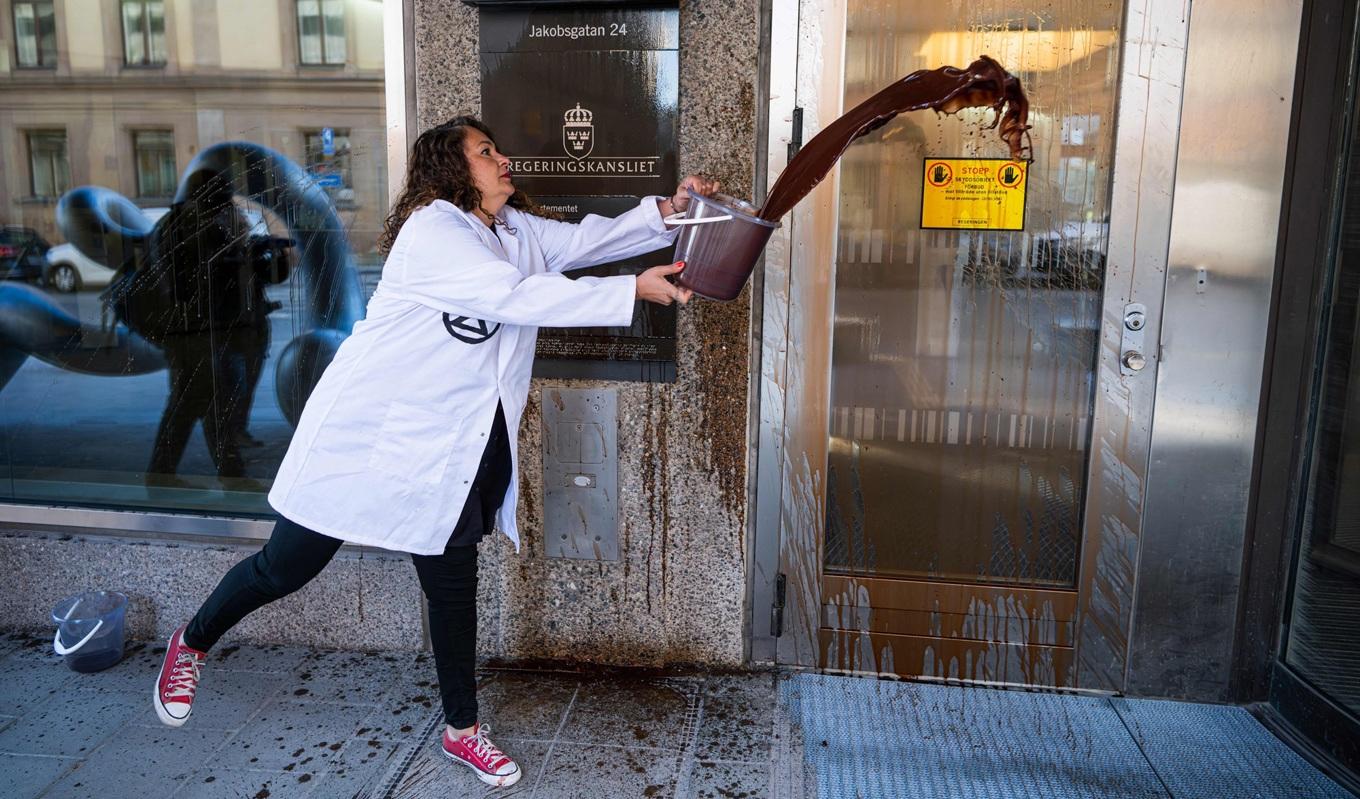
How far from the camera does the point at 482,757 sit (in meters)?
2.90

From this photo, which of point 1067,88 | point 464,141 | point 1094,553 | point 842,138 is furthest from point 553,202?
point 1094,553

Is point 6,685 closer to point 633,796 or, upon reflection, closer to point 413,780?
point 413,780

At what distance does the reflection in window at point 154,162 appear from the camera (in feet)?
13.1

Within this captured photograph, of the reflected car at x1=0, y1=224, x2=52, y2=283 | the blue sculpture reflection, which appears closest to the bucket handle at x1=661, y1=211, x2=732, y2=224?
the blue sculpture reflection

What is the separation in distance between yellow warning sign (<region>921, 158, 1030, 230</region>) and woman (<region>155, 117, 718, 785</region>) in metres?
0.90

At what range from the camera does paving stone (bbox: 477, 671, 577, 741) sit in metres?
3.20

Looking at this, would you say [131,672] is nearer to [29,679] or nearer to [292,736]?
[29,679]

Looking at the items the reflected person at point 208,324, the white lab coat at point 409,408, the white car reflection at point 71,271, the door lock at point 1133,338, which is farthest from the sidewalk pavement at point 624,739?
the white car reflection at point 71,271

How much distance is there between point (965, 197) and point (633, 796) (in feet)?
7.26

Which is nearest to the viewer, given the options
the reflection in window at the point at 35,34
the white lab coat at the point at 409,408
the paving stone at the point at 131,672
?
the white lab coat at the point at 409,408

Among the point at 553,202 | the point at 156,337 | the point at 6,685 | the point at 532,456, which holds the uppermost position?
the point at 553,202

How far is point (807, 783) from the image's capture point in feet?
9.51

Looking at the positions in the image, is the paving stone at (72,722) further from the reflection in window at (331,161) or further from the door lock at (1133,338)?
the door lock at (1133,338)

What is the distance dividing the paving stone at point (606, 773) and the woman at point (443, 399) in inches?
5.5
